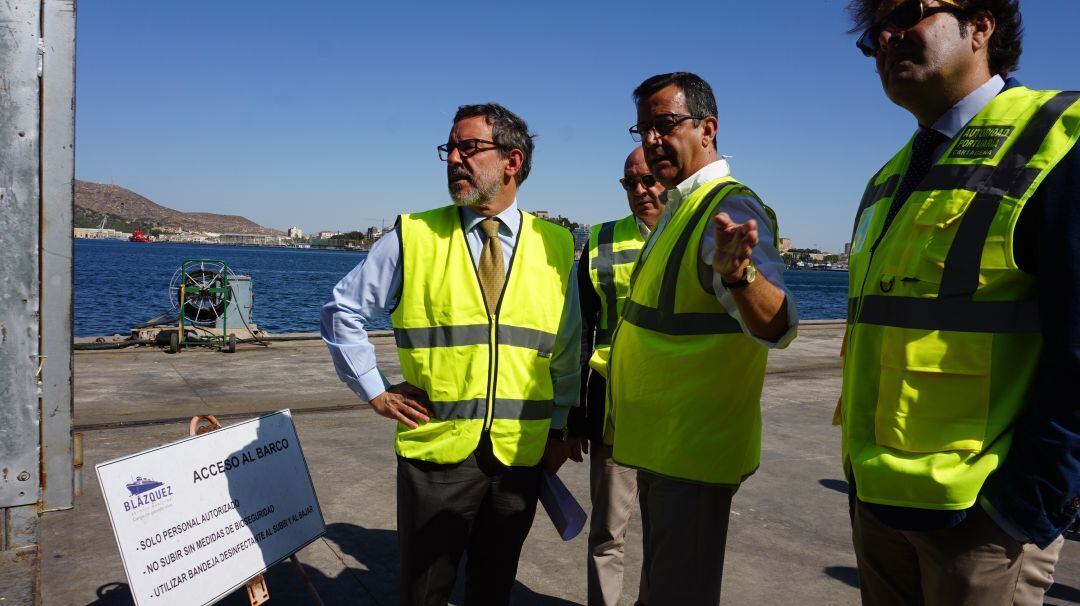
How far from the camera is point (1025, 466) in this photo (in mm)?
1628

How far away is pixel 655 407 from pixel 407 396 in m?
1.03

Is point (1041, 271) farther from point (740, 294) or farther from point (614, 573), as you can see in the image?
point (614, 573)

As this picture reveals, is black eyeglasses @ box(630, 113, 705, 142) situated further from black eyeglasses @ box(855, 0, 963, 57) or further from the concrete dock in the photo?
the concrete dock

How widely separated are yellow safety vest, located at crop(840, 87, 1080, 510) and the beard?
1623mm

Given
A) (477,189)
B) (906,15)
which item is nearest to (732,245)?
(906,15)

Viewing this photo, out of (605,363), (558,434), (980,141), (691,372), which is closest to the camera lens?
(980,141)

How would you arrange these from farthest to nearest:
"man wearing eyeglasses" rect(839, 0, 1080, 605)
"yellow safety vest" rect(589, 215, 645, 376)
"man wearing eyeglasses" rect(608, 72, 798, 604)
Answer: "yellow safety vest" rect(589, 215, 645, 376), "man wearing eyeglasses" rect(608, 72, 798, 604), "man wearing eyeglasses" rect(839, 0, 1080, 605)

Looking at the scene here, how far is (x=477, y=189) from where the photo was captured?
3037 mm

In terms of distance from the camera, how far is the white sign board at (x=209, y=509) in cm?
275

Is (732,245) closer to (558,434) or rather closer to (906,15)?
(906,15)

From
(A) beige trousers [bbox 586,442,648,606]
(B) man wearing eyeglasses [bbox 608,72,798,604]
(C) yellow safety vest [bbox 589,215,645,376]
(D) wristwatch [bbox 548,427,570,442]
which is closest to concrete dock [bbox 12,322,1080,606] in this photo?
(A) beige trousers [bbox 586,442,648,606]

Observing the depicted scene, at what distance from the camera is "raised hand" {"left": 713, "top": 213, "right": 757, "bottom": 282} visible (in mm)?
1834

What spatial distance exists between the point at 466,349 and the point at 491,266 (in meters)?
0.37

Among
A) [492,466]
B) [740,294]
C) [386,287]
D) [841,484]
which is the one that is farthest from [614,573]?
[841,484]
